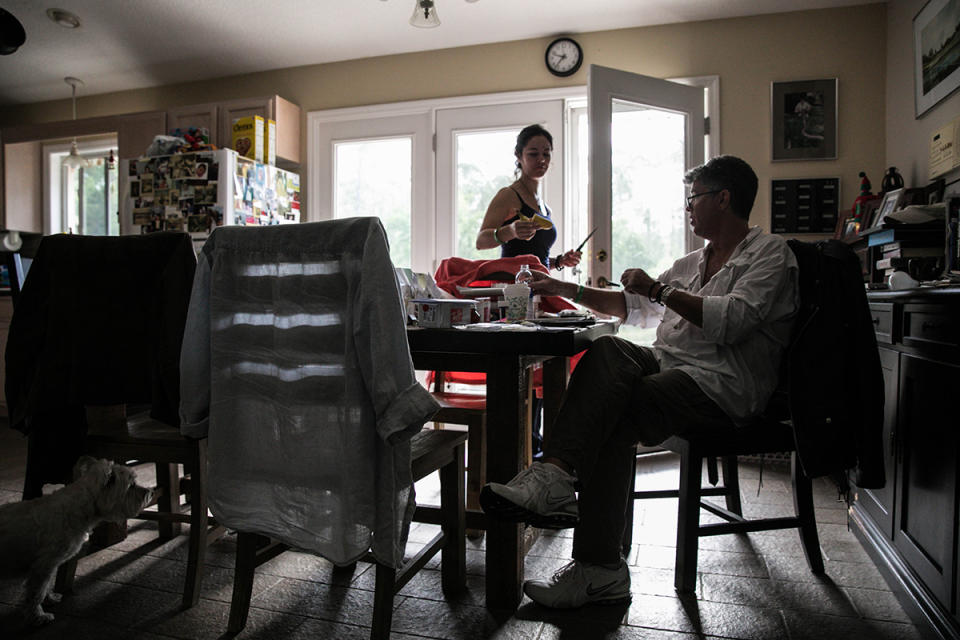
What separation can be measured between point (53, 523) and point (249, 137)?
3.22m

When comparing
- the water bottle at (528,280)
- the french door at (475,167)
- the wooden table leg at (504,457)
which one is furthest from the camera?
the french door at (475,167)

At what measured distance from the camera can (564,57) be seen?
3.87 meters

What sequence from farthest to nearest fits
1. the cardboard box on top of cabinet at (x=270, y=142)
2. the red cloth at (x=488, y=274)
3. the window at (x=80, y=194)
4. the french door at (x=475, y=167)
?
the window at (x=80, y=194)
the cardboard box on top of cabinet at (x=270, y=142)
the french door at (x=475, y=167)
the red cloth at (x=488, y=274)

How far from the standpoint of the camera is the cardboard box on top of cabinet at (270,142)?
4207mm

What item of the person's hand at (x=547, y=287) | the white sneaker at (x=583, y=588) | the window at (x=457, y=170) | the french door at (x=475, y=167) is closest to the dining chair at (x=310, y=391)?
the white sneaker at (x=583, y=588)

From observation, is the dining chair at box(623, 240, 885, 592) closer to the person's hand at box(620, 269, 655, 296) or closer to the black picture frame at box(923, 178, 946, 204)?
the person's hand at box(620, 269, 655, 296)

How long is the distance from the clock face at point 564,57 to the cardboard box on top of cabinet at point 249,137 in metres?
1.95

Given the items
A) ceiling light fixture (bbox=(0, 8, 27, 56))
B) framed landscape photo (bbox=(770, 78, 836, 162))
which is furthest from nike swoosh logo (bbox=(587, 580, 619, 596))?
ceiling light fixture (bbox=(0, 8, 27, 56))

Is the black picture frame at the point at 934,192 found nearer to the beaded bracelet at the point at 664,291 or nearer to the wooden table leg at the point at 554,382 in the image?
the beaded bracelet at the point at 664,291

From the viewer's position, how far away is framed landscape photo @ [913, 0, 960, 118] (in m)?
2.54

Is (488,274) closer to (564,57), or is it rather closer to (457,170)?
(457,170)

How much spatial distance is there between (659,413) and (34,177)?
5802mm

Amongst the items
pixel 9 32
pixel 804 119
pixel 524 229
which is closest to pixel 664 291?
pixel 524 229

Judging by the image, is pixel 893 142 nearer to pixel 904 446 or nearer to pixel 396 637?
pixel 904 446
